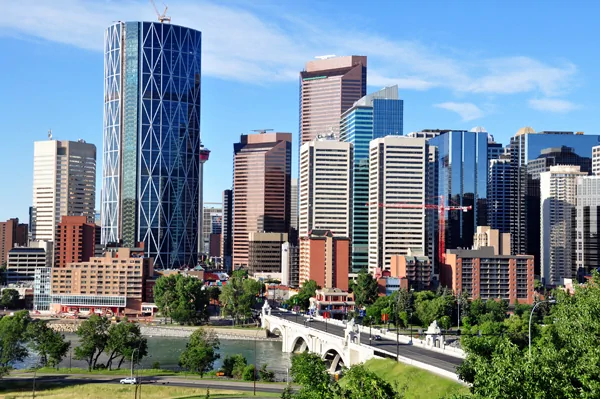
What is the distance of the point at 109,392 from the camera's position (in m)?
97.6

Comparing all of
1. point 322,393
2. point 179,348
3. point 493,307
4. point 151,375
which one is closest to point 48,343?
point 151,375

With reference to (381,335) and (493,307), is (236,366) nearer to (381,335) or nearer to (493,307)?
(381,335)

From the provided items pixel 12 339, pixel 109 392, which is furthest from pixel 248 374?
pixel 12 339

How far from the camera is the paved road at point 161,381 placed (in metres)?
102

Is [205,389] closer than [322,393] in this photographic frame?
No

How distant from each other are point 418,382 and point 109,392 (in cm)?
3951

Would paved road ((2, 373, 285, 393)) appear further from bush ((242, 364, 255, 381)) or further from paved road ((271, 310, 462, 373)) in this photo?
paved road ((271, 310, 462, 373))

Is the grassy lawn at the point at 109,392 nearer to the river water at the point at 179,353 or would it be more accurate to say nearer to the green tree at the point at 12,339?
the green tree at the point at 12,339

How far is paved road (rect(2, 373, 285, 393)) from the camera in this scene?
334 feet

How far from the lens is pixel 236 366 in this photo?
384 ft

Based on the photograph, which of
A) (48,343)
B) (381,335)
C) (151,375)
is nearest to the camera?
(151,375)

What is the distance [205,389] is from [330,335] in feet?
106

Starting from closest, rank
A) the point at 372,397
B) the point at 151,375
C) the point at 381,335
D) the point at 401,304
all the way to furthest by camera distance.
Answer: the point at 372,397
the point at 151,375
the point at 381,335
the point at 401,304

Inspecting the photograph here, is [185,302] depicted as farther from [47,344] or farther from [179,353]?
[47,344]
